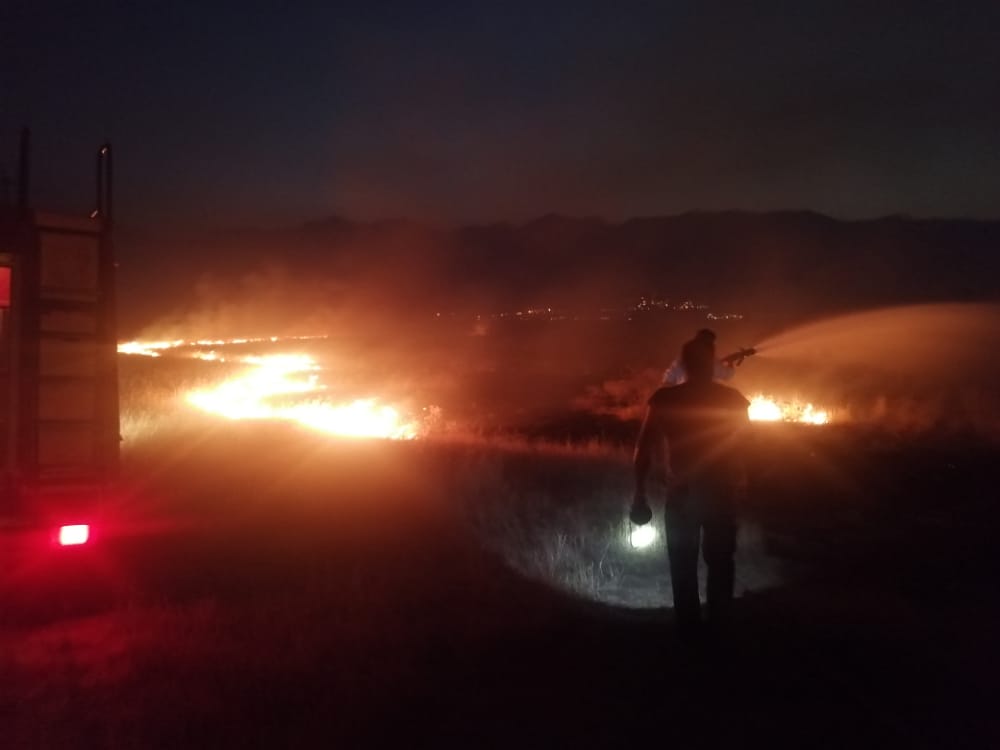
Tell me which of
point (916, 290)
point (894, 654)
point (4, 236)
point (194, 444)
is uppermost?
point (916, 290)

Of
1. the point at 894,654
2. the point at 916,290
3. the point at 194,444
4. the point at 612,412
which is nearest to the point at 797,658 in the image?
the point at 894,654

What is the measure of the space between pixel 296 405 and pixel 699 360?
1773 centimetres

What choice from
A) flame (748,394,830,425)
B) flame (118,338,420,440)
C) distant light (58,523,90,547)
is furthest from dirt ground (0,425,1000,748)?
flame (748,394,830,425)

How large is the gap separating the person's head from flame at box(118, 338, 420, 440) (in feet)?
35.3

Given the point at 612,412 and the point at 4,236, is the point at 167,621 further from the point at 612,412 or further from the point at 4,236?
the point at 612,412

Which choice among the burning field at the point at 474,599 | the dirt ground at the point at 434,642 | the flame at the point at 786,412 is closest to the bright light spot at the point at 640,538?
the burning field at the point at 474,599

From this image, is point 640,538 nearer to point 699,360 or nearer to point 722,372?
point 722,372

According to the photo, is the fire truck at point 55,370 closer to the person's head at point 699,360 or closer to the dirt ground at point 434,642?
the dirt ground at point 434,642

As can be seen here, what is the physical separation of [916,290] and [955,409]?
3556cm

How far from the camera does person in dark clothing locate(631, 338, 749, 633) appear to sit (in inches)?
252

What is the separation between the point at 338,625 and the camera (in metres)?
6.85

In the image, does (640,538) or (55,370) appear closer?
(55,370)

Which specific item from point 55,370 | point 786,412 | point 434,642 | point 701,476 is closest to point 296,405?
point 786,412

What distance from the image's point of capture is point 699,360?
6531 millimetres
